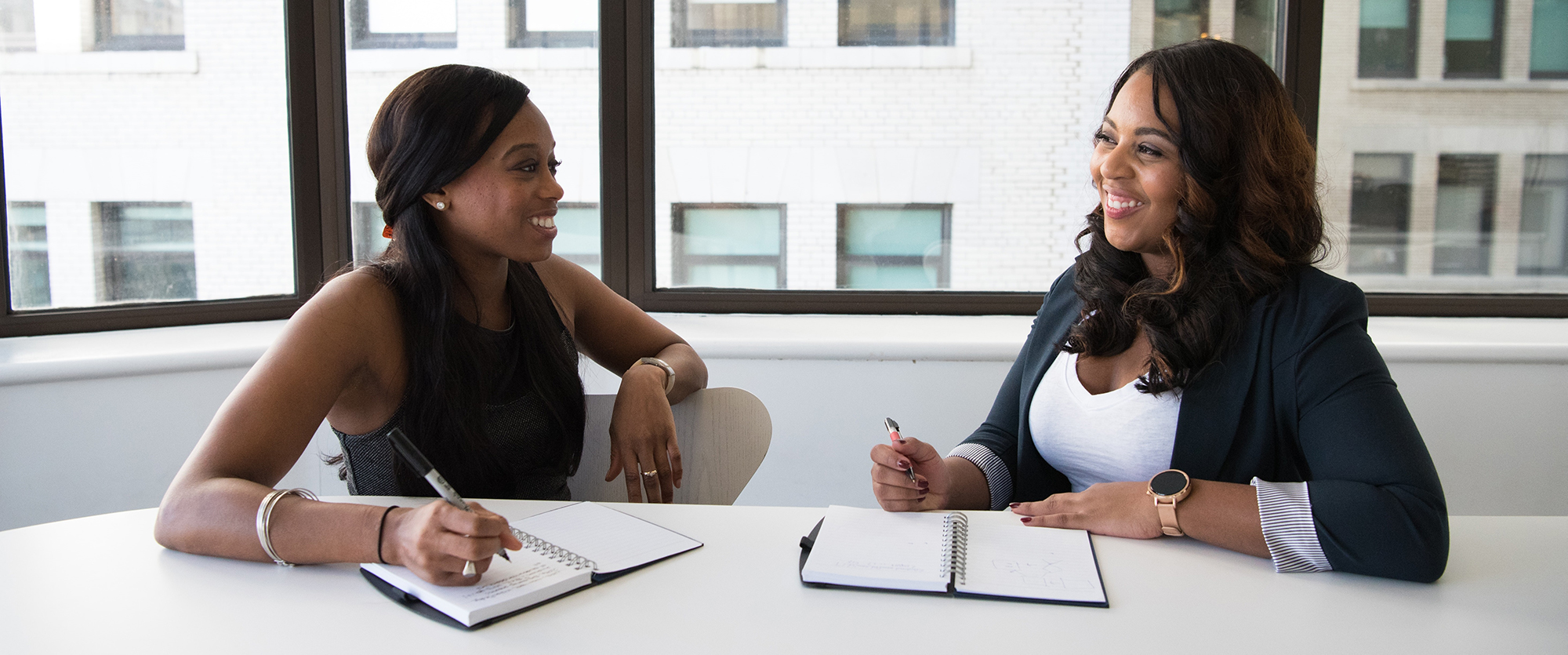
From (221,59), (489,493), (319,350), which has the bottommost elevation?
(489,493)

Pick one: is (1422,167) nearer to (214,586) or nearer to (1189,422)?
(1189,422)

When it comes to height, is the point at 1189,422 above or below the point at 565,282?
below

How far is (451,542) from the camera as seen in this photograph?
39.9 inches

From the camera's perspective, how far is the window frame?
2875 mm

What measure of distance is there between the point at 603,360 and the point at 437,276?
0.52 meters

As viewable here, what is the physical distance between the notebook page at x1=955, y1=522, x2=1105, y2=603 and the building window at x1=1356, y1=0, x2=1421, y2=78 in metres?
2.53

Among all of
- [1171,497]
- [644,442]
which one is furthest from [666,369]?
[1171,497]

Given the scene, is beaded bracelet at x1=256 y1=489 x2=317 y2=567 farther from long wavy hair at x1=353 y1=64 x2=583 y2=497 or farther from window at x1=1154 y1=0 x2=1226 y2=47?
window at x1=1154 y1=0 x2=1226 y2=47

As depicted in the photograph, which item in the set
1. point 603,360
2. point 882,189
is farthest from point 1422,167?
point 603,360

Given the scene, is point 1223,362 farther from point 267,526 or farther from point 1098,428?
point 267,526

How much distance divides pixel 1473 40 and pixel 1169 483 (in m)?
2.69

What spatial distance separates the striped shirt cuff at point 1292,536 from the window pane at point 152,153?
2.82 m

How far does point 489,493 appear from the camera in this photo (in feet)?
5.19

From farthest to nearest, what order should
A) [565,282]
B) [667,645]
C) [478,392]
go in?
[565,282]
[478,392]
[667,645]
